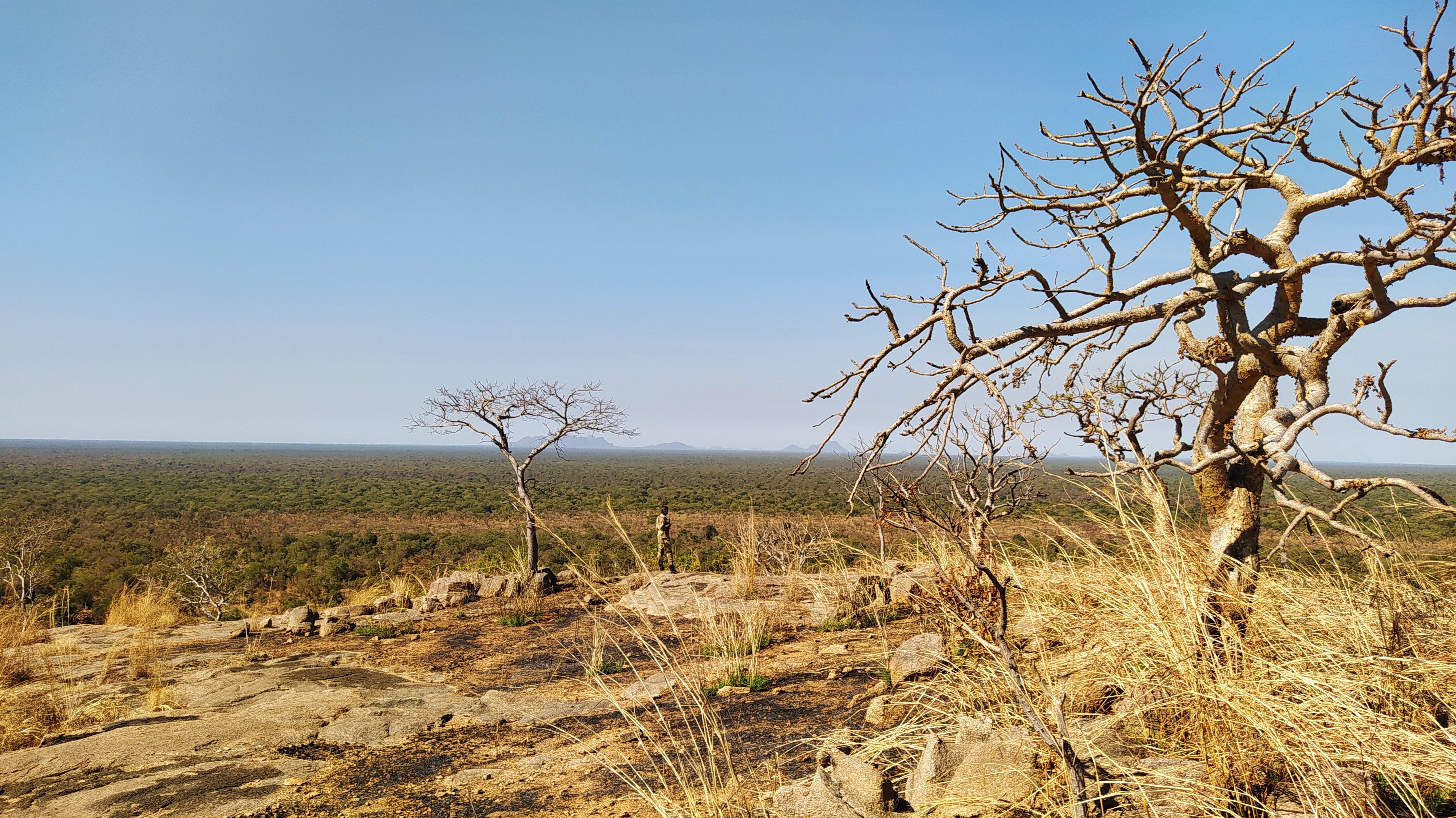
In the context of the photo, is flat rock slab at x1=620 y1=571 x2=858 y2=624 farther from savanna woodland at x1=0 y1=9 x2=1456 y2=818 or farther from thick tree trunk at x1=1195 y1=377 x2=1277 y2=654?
thick tree trunk at x1=1195 y1=377 x2=1277 y2=654

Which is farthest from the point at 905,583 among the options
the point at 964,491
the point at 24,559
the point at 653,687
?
the point at 24,559

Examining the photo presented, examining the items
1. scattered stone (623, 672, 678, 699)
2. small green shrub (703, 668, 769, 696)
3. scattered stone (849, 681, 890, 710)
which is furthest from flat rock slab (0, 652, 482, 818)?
scattered stone (849, 681, 890, 710)

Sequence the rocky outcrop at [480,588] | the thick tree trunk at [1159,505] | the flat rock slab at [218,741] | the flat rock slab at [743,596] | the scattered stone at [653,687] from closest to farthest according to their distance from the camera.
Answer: the thick tree trunk at [1159,505]
the flat rock slab at [218,741]
the scattered stone at [653,687]
the flat rock slab at [743,596]
the rocky outcrop at [480,588]

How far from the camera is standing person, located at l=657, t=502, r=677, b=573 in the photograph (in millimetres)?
12680

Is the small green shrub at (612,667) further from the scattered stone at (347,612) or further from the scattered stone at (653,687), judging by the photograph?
the scattered stone at (347,612)

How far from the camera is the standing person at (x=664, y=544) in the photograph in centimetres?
1268

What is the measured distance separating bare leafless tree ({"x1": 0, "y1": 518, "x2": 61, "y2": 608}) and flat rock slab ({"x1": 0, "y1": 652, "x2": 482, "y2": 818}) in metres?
6.08

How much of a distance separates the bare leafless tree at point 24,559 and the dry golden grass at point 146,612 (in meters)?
1.01

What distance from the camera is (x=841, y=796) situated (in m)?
2.87

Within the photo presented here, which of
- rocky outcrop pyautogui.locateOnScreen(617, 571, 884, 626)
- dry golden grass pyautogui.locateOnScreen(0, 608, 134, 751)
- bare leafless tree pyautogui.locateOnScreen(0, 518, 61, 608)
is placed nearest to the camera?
dry golden grass pyautogui.locateOnScreen(0, 608, 134, 751)

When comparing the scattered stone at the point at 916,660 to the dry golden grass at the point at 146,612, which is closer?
the scattered stone at the point at 916,660

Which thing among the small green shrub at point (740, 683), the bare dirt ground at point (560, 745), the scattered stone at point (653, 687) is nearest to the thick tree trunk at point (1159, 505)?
the bare dirt ground at point (560, 745)

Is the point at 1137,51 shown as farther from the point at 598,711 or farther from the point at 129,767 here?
the point at 129,767

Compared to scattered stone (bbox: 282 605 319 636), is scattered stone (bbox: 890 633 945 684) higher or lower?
higher
